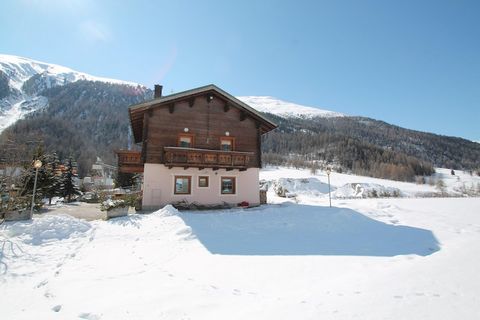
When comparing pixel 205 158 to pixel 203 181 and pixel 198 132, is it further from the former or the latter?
pixel 198 132

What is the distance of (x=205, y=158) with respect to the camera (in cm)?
1822

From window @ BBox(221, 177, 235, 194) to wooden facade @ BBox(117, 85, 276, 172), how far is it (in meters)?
1.39

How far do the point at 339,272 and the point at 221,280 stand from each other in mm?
3209

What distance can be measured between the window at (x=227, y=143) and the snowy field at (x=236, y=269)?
701cm

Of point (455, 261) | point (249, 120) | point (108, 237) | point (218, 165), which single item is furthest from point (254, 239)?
point (249, 120)

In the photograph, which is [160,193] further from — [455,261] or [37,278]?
[455,261]

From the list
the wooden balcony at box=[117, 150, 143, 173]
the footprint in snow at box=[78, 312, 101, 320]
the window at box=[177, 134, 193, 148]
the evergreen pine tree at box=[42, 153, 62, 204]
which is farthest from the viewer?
the evergreen pine tree at box=[42, 153, 62, 204]

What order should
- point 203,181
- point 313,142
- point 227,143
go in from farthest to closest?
1. point 313,142
2. point 227,143
3. point 203,181

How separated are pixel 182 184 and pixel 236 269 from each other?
12.1 meters

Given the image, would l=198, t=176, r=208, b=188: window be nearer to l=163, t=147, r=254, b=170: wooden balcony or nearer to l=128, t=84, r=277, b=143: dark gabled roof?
l=163, t=147, r=254, b=170: wooden balcony

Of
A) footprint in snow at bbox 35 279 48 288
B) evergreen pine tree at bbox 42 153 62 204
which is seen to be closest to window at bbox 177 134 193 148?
footprint in snow at bbox 35 279 48 288

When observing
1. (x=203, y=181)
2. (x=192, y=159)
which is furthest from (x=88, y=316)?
(x=203, y=181)

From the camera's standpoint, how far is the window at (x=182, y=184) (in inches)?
737

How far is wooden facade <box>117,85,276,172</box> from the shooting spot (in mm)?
18031
